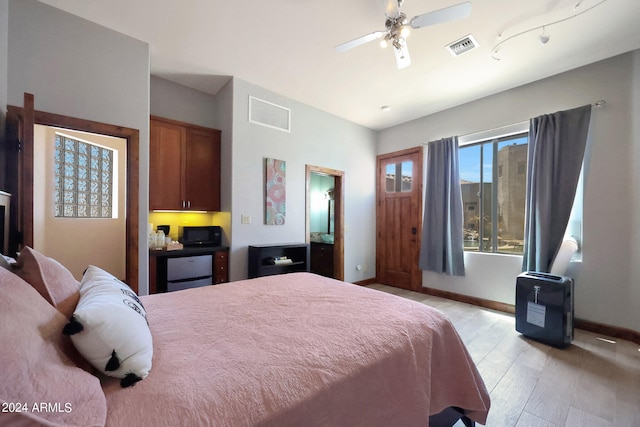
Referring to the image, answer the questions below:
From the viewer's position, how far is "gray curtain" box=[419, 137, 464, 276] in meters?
3.77

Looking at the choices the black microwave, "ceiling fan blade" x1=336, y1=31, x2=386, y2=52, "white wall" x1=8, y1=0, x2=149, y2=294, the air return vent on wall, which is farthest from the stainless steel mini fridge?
"white wall" x1=8, y1=0, x2=149, y2=294

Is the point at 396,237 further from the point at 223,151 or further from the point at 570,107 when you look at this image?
the point at 223,151

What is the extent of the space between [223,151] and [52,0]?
71.4 inches

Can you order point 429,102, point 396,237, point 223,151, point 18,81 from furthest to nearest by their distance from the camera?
1. point 396,237
2. point 429,102
3. point 223,151
4. point 18,81

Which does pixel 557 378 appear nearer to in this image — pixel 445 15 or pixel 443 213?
pixel 443 213

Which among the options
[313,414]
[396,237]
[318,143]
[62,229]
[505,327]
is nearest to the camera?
[313,414]

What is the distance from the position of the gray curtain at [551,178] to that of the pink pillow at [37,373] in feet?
12.7

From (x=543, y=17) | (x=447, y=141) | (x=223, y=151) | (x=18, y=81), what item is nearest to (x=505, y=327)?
(x=447, y=141)

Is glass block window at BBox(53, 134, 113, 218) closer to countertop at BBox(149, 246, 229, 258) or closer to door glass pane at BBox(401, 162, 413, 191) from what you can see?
countertop at BBox(149, 246, 229, 258)

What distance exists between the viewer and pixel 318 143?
4.00 metres

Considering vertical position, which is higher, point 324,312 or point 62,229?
point 62,229

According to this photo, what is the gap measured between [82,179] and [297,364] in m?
2.80

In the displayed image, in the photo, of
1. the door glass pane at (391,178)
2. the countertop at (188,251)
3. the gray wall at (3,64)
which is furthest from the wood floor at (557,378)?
the gray wall at (3,64)

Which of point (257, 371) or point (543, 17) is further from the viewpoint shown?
point (543, 17)
